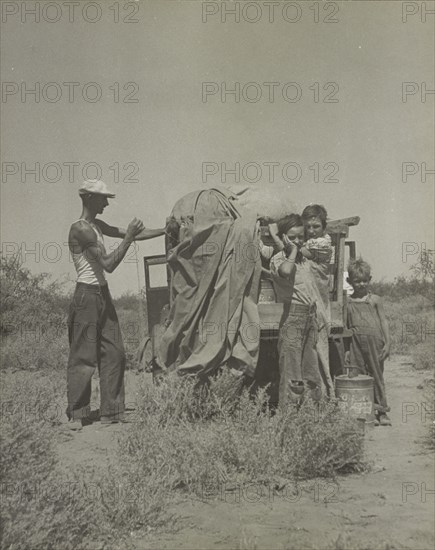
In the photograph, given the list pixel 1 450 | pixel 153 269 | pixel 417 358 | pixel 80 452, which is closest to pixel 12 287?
pixel 153 269

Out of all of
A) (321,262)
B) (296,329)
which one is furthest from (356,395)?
(321,262)

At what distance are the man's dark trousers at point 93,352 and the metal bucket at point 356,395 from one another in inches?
78.9

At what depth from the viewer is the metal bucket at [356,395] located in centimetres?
567

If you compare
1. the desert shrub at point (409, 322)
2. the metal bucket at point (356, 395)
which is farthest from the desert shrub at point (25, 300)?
the metal bucket at point (356, 395)

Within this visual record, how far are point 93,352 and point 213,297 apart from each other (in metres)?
1.18

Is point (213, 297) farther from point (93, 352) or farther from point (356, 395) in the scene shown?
point (356, 395)

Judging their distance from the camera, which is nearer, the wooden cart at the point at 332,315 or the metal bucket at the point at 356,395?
the metal bucket at the point at 356,395

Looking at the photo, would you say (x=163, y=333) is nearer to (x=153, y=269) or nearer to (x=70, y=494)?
(x=153, y=269)

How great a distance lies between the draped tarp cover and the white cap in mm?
854

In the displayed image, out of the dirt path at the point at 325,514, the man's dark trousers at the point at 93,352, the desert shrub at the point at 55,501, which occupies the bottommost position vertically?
the dirt path at the point at 325,514

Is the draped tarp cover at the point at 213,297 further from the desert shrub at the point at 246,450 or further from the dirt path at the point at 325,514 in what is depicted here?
the dirt path at the point at 325,514

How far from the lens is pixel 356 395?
18.7 feet

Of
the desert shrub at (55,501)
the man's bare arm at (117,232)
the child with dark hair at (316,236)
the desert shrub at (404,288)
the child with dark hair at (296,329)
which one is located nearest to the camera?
the desert shrub at (55,501)

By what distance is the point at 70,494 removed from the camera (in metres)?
3.62
